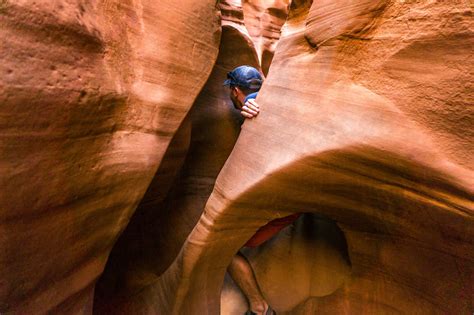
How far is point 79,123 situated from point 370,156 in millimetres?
1467

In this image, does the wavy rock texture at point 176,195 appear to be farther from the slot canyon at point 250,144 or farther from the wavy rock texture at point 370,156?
the wavy rock texture at point 370,156

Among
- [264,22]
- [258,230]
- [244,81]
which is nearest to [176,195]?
[258,230]

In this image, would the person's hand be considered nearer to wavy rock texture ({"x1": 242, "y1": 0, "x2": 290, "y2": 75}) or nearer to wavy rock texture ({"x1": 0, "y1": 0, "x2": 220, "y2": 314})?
wavy rock texture ({"x1": 0, "y1": 0, "x2": 220, "y2": 314})

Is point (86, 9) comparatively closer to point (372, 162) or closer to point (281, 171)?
point (281, 171)

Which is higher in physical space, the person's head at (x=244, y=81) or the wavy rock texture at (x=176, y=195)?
the person's head at (x=244, y=81)

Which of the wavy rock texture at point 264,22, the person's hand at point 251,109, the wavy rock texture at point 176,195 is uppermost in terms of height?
the wavy rock texture at point 264,22

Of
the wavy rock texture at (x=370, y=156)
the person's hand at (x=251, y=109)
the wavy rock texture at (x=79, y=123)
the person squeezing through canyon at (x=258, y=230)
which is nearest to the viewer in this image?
the wavy rock texture at (x=79, y=123)

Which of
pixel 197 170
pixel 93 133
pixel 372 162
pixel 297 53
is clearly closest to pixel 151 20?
pixel 93 133

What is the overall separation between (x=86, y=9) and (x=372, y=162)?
1.61m

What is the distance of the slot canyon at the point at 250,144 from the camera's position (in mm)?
1075

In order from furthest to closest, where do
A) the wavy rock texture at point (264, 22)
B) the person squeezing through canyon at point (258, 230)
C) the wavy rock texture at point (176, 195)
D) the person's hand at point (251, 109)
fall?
the wavy rock texture at point (264, 22) → the wavy rock texture at point (176, 195) → the person squeezing through canyon at point (258, 230) → the person's hand at point (251, 109)

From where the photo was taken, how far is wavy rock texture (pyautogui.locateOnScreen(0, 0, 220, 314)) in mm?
1002

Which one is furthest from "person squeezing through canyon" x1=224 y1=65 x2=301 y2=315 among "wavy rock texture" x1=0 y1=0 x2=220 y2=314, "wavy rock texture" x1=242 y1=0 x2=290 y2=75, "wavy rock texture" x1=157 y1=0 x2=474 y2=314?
"wavy rock texture" x1=242 y1=0 x2=290 y2=75

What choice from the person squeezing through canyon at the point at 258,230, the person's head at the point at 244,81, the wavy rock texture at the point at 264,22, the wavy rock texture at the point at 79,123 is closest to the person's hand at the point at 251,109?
the person squeezing through canyon at the point at 258,230
